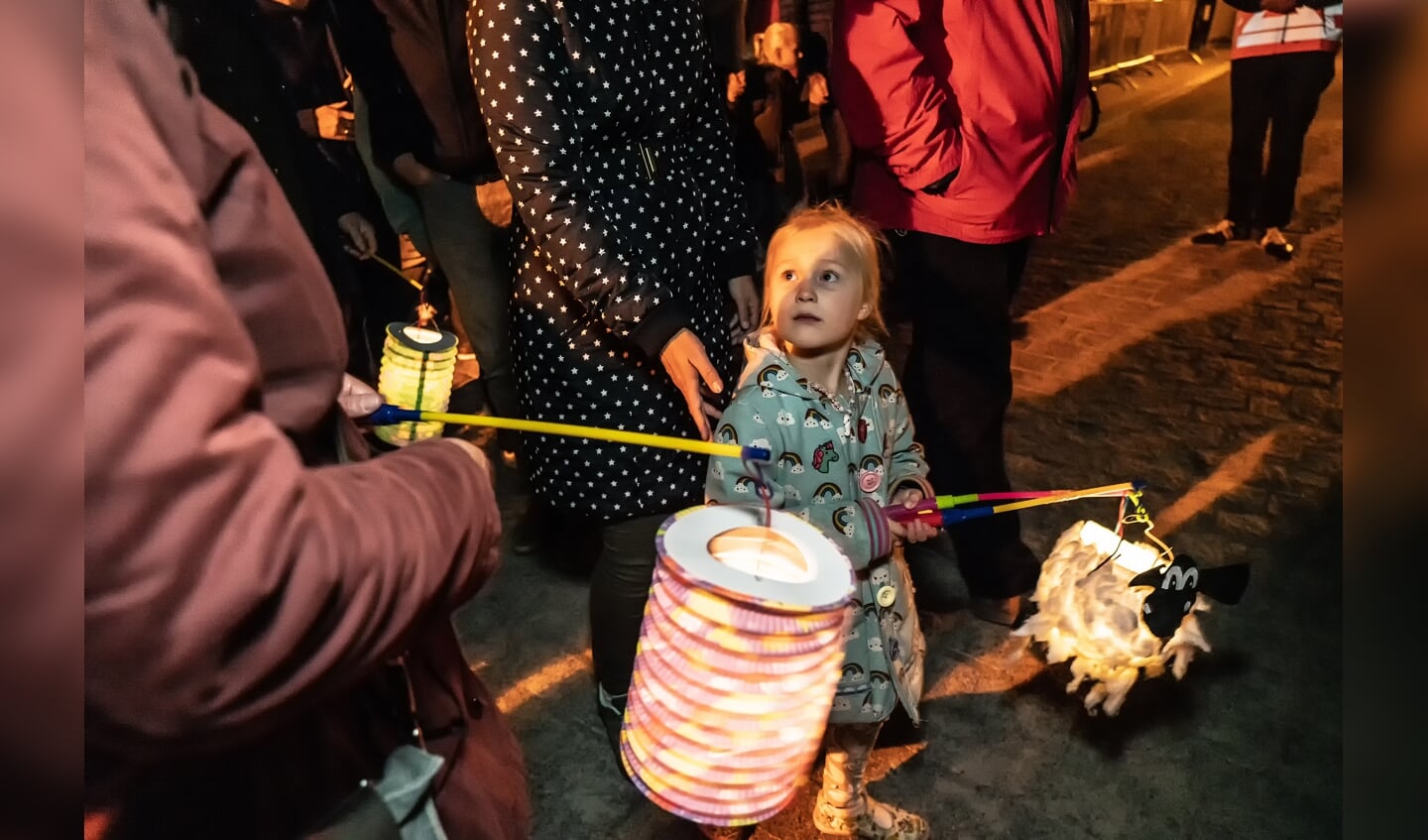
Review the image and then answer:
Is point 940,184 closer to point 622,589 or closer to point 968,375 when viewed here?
point 968,375

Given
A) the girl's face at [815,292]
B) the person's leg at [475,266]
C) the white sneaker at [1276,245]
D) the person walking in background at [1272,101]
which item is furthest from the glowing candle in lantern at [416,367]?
the white sneaker at [1276,245]

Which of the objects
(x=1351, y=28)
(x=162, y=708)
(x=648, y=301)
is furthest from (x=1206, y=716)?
(x=162, y=708)

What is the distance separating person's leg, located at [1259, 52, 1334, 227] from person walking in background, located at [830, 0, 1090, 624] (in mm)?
3769

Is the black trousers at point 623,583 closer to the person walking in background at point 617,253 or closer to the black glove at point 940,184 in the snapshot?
the person walking in background at point 617,253

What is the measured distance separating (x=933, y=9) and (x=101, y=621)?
2281 millimetres

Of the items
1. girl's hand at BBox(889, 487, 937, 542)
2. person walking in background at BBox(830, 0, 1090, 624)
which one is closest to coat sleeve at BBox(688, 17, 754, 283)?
person walking in background at BBox(830, 0, 1090, 624)

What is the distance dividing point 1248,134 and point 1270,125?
6.4 inches

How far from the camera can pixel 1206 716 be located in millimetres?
2580

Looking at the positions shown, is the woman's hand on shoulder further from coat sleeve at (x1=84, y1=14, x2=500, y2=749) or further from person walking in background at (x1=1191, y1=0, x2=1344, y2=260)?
person walking in background at (x1=1191, y1=0, x2=1344, y2=260)

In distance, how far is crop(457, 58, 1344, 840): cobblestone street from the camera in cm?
232

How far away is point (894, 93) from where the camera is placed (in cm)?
237

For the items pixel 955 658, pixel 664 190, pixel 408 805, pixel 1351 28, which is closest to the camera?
pixel 1351 28

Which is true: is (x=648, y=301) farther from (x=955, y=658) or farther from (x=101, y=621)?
(x=955, y=658)

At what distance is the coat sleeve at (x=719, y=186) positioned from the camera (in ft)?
7.12
